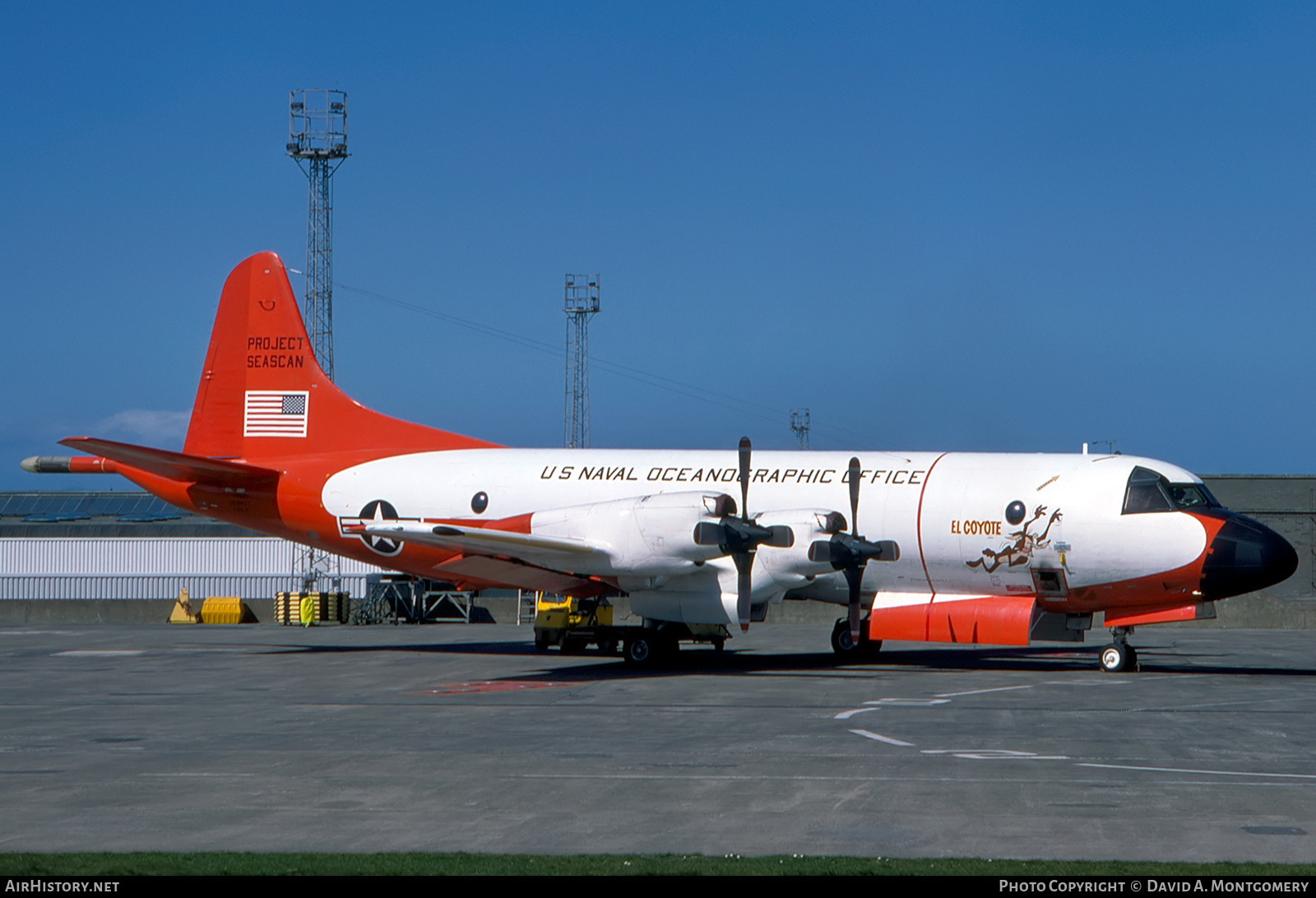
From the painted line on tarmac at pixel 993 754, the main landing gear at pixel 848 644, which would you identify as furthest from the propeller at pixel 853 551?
the painted line on tarmac at pixel 993 754

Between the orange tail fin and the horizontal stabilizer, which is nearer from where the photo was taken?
the horizontal stabilizer

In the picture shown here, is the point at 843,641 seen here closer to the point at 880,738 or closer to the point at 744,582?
the point at 744,582

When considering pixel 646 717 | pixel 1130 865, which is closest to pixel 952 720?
pixel 646 717

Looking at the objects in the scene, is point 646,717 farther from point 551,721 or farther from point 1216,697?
point 1216,697

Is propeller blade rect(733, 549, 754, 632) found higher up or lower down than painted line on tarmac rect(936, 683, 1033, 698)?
higher up

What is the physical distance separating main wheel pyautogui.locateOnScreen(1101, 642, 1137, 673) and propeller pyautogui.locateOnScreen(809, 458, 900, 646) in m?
4.61

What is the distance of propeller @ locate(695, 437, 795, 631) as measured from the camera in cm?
2350

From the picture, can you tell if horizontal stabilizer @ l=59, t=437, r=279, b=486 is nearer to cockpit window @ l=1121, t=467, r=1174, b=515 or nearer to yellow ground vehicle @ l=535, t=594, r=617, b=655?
yellow ground vehicle @ l=535, t=594, r=617, b=655

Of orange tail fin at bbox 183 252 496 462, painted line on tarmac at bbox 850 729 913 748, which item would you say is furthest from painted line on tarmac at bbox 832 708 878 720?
orange tail fin at bbox 183 252 496 462

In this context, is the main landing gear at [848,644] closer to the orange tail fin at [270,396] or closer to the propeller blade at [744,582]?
the propeller blade at [744,582]

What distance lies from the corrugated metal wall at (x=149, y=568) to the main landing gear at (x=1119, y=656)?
108 feet

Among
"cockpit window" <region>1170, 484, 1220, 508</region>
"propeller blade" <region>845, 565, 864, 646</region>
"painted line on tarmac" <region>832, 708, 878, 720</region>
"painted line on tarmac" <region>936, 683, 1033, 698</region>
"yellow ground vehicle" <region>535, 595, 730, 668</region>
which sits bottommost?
"painted line on tarmac" <region>936, 683, 1033, 698</region>

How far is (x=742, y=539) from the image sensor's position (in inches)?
923

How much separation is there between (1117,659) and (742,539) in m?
8.05
